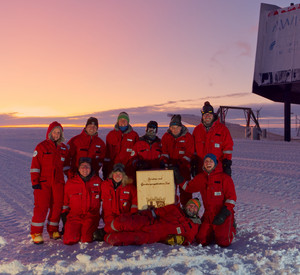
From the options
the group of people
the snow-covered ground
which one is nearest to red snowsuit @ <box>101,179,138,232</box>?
the group of people

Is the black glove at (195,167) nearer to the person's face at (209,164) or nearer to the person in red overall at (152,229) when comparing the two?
the person's face at (209,164)

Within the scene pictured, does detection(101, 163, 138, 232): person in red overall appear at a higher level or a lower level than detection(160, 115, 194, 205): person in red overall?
lower

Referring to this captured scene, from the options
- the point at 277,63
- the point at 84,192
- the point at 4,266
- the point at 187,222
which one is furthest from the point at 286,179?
the point at 277,63

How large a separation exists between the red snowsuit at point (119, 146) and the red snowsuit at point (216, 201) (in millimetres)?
1275

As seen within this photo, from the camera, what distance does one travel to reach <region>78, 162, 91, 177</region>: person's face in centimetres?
452

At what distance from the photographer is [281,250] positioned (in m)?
4.01

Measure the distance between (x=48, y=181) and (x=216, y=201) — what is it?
2431mm

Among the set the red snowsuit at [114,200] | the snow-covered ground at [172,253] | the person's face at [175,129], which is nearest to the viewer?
the snow-covered ground at [172,253]

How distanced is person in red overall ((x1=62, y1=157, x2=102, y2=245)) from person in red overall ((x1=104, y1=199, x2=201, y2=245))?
1.09ft

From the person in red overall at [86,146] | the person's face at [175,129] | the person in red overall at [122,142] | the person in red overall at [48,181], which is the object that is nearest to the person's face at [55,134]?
the person in red overall at [48,181]

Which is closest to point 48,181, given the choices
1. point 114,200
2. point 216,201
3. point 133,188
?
point 114,200

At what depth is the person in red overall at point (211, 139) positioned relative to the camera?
4.91 meters

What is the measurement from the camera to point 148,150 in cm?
509

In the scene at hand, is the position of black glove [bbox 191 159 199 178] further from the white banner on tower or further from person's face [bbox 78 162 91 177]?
the white banner on tower
